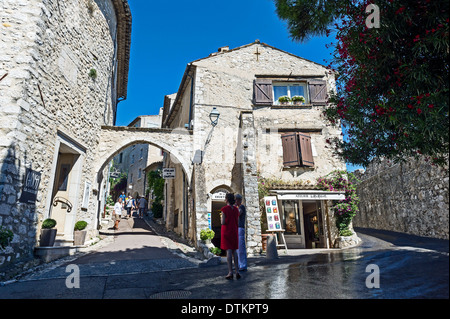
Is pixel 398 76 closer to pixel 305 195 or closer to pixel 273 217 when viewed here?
pixel 273 217

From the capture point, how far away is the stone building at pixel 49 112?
21.7 ft

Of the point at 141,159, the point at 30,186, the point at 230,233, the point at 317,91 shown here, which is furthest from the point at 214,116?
the point at 141,159

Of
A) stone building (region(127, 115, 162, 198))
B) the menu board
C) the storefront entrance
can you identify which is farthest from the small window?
stone building (region(127, 115, 162, 198))

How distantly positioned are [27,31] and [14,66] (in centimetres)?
107

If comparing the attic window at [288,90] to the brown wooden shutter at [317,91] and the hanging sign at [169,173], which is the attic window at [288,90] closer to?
the brown wooden shutter at [317,91]

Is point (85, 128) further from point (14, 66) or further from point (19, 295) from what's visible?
point (19, 295)

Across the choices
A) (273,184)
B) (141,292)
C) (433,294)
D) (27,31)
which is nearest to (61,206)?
(27,31)

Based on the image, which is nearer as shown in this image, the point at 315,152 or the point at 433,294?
the point at 433,294

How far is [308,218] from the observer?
43.9ft

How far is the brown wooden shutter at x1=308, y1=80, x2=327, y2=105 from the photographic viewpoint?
13414 mm

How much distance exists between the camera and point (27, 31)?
7.27m

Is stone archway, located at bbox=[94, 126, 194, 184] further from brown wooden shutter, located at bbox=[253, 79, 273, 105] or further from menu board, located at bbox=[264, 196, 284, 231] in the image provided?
brown wooden shutter, located at bbox=[253, 79, 273, 105]

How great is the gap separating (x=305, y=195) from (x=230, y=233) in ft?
24.3

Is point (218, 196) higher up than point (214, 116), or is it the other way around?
point (214, 116)
